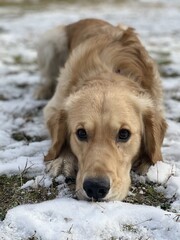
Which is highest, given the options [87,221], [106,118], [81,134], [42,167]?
[106,118]

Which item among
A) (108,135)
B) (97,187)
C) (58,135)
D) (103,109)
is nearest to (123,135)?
(108,135)

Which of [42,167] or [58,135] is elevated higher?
[58,135]

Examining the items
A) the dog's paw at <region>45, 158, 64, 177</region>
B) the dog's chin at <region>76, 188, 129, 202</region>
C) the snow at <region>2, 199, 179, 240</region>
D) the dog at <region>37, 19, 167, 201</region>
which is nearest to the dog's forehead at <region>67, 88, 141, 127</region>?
the dog at <region>37, 19, 167, 201</region>

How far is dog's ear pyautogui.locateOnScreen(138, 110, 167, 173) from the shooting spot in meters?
3.95

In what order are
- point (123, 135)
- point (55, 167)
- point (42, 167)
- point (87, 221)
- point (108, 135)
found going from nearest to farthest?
point (87, 221) → point (108, 135) → point (123, 135) → point (55, 167) → point (42, 167)

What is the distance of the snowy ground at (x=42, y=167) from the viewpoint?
3055 millimetres

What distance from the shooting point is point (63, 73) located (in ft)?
16.1

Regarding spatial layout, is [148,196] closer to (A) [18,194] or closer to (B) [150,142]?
(B) [150,142]

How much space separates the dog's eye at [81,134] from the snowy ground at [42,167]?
0.47m

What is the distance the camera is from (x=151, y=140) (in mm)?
3947

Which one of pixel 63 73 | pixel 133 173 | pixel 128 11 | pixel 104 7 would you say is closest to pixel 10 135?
pixel 63 73

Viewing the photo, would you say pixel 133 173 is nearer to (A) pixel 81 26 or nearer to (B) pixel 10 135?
(B) pixel 10 135

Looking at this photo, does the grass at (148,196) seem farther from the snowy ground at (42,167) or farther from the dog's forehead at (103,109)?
the dog's forehead at (103,109)

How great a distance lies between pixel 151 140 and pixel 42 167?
1.04 meters
